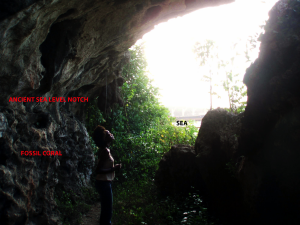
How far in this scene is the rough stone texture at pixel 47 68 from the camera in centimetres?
317

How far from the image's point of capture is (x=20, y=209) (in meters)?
3.48

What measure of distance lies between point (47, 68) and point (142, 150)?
596 cm

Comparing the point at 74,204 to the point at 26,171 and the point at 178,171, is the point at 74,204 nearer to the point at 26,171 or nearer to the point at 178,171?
the point at 26,171

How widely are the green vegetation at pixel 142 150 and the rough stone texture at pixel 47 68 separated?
183 cm

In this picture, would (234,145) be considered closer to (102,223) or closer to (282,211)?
(282,211)

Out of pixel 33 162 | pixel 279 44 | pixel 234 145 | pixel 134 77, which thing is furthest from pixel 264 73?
pixel 134 77

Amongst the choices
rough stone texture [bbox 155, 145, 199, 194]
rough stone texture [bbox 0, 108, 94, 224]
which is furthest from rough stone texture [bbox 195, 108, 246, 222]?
rough stone texture [bbox 0, 108, 94, 224]

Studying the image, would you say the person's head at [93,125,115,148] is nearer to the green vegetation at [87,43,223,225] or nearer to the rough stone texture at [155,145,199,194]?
the green vegetation at [87,43,223,225]

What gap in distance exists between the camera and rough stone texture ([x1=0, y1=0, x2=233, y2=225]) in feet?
10.4

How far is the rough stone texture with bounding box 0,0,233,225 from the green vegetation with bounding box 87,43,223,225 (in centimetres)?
183

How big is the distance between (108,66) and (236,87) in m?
4.15

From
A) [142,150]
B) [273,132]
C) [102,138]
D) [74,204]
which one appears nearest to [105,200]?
[102,138]

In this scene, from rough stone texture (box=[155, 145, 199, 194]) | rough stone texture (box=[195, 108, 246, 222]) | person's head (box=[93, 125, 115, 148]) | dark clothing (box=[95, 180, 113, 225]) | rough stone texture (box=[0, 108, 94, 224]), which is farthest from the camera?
rough stone texture (box=[155, 145, 199, 194])

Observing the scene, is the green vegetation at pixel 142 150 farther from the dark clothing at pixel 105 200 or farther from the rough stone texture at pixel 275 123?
the rough stone texture at pixel 275 123
